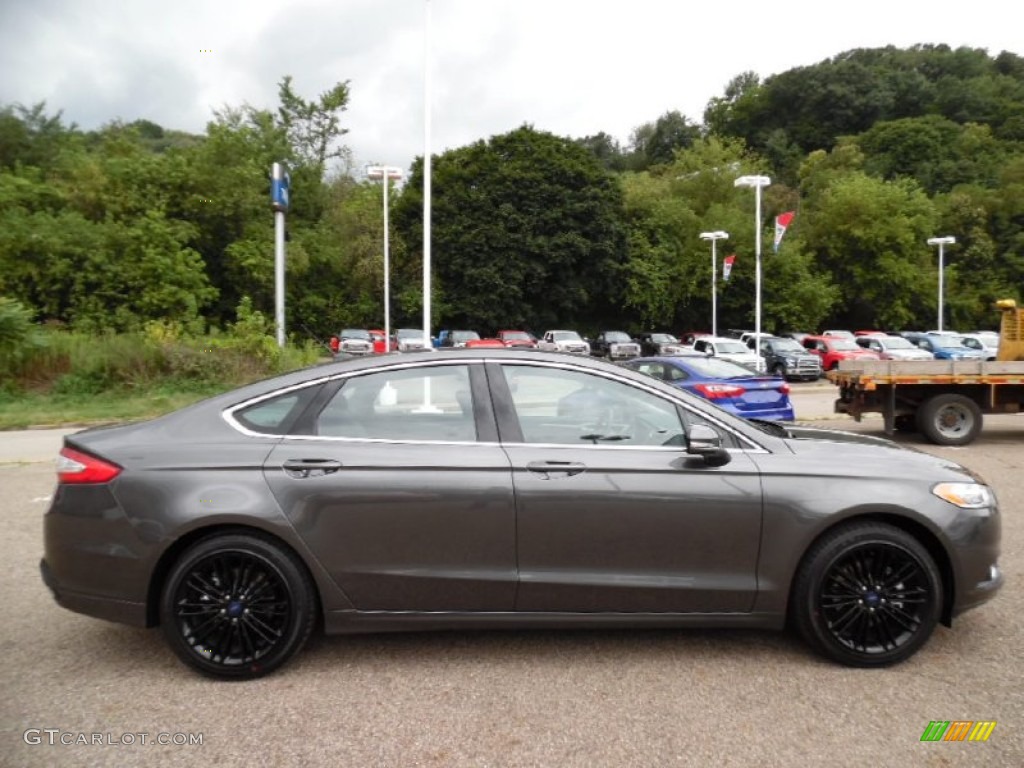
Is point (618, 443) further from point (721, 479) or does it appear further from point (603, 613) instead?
point (603, 613)

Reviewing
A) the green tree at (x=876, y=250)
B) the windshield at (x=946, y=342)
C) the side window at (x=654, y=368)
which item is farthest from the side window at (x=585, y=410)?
the green tree at (x=876, y=250)

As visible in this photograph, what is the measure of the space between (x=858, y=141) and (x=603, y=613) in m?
83.8

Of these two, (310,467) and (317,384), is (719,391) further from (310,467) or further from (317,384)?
(310,467)

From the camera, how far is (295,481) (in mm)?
3500

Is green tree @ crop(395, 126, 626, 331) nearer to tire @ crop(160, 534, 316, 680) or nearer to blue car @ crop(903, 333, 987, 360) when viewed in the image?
blue car @ crop(903, 333, 987, 360)

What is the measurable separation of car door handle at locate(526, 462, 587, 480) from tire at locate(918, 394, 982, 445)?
9.76 m

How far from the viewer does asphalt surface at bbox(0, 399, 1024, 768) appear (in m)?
2.92

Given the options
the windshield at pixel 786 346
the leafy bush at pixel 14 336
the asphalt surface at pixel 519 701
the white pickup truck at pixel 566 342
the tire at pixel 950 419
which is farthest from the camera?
the white pickup truck at pixel 566 342

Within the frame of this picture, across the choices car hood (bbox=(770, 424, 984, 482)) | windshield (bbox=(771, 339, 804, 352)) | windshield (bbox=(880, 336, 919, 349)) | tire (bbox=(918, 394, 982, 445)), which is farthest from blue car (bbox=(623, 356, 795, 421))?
windshield (bbox=(880, 336, 919, 349))

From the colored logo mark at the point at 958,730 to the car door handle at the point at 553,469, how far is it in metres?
1.77

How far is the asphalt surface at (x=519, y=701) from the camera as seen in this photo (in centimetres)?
292

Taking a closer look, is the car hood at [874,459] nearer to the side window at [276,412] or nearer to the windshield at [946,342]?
the side window at [276,412]

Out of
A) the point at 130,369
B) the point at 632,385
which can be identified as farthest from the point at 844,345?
the point at 632,385

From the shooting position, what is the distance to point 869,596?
141 inches
